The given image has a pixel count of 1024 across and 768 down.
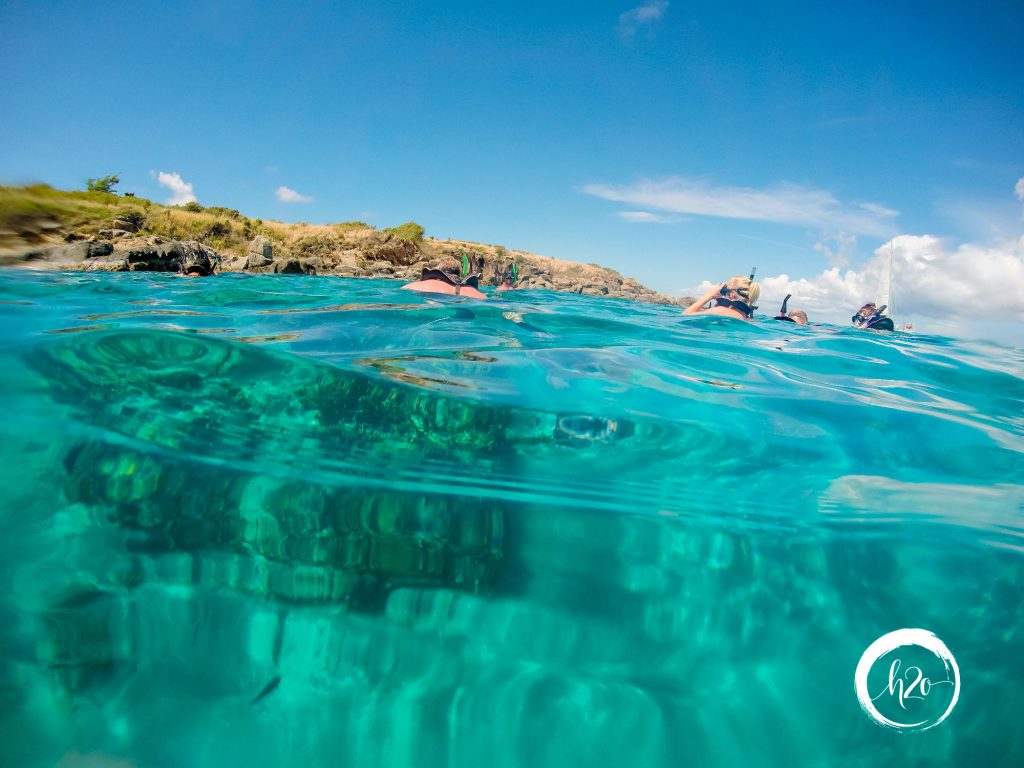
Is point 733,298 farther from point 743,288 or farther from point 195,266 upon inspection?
point 195,266

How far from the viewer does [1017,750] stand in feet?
4.51

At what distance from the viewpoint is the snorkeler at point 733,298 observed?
1050 centimetres

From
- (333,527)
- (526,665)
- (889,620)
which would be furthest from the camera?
(333,527)

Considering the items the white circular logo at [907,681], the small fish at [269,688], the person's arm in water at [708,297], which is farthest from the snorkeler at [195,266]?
the white circular logo at [907,681]

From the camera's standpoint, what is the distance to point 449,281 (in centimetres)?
1120

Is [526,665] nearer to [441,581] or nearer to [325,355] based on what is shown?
[441,581]

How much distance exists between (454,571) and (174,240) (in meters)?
18.2

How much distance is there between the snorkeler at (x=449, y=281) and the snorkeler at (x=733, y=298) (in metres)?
5.09

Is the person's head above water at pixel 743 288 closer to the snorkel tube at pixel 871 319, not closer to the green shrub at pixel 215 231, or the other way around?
the snorkel tube at pixel 871 319

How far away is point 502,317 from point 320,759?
20.0 ft

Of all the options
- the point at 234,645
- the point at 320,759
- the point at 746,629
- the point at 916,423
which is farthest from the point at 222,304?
the point at 916,423

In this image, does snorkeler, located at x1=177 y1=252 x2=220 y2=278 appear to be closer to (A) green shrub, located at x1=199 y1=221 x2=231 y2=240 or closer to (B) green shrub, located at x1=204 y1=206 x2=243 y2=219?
(A) green shrub, located at x1=199 y1=221 x2=231 y2=240

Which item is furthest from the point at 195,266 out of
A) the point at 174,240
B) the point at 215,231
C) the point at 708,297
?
the point at 215,231

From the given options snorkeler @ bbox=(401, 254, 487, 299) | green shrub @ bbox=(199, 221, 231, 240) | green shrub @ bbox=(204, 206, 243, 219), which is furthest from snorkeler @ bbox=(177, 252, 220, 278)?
green shrub @ bbox=(204, 206, 243, 219)
